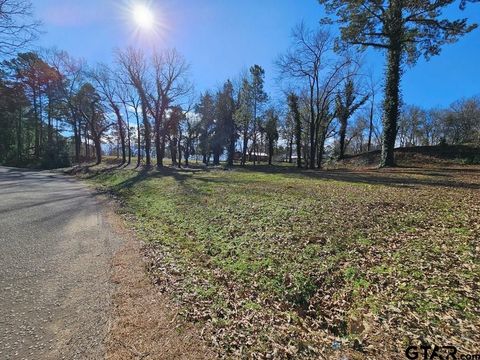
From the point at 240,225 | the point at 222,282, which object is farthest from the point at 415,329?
the point at 240,225

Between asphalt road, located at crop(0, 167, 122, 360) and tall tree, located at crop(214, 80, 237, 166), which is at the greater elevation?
tall tree, located at crop(214, 80, 237, 166)

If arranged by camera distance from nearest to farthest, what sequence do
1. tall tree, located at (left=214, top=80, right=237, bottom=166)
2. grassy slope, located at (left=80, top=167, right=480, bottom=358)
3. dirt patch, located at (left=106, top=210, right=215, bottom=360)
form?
dirt patch, located at (left=106, top=210, right=215, bottom=360) → grassy slope, located at (left=80, top=167, right=480, bottom=358) → tall tree, located at (left=214, top=80, right=237, bottom=166)

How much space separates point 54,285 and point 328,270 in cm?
496

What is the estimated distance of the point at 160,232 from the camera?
840 cm

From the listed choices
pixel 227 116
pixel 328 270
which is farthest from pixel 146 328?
pixel 227 116

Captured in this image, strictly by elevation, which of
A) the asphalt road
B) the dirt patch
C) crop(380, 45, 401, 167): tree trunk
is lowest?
the dirt patch

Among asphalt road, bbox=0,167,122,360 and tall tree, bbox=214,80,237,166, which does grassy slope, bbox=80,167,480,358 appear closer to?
asphalt road, bbox=0,167,122,360

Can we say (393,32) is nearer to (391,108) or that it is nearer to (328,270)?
(391,108)

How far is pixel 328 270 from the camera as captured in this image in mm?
5309

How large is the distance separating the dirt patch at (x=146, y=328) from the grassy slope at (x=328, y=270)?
256mm

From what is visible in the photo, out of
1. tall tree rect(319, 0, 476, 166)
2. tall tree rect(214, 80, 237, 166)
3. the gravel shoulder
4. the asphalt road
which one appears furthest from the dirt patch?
tall tree rect(214, 80, 237, 166)

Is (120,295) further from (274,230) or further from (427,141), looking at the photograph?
(427,141)

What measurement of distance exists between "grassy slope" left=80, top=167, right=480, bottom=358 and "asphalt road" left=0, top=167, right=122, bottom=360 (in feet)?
3.78

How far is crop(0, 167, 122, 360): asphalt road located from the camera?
3.45 meters
